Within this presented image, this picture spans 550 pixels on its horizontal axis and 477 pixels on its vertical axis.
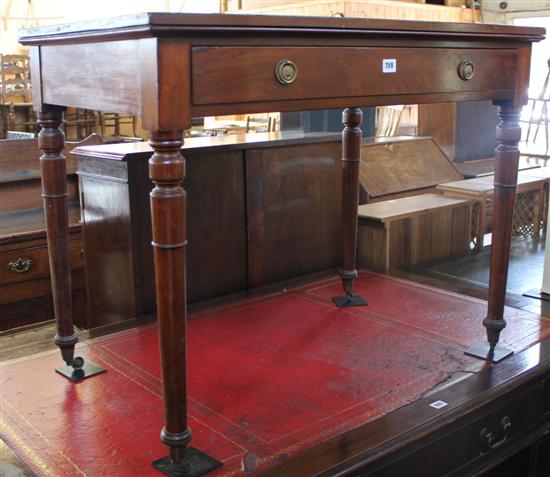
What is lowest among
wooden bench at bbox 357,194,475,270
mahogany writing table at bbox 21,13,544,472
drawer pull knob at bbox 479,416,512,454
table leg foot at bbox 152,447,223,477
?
drawer pull knob at bbox 479,416,512,454

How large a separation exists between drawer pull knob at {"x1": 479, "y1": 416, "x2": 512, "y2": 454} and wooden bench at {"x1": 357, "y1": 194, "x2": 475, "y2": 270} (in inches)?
43.4

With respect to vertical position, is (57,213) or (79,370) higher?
(57,213)

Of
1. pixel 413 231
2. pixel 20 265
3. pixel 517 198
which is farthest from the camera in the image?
pixel 517 198

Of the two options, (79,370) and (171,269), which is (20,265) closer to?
(79,370)

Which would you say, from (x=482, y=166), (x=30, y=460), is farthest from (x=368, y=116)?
(x=30, y=460)

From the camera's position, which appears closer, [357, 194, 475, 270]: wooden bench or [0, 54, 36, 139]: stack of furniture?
[357, 194, 475, 270]: wooden bench

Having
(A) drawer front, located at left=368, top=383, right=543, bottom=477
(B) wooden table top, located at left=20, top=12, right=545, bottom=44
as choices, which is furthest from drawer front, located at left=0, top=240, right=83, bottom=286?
A: (A) drawer front, located at left=368, top=383, right=543, bottom=477

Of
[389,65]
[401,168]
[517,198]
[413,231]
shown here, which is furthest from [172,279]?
[517,198]

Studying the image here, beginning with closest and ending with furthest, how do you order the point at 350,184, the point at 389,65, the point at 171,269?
1. the point at 171,269
2. the point at 389,65
3. the point at 350,184

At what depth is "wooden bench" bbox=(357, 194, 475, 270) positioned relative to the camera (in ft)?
9.68

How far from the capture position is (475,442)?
72.5 inches

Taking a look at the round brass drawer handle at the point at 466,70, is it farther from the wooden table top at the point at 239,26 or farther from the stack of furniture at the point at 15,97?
the stack of furniture at the point at 15,97

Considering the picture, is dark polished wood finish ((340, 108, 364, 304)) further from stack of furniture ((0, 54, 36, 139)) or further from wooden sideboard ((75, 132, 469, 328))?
stack of furniture ((0, 54, 36, 139))

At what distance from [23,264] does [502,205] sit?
85.0 inches
